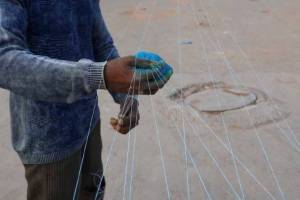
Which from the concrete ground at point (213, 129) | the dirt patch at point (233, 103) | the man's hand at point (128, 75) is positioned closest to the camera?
the man's hand at point (128, 75)

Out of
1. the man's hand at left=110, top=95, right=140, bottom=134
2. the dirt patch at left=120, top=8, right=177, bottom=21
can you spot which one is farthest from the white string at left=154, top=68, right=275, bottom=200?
the dirt patch at left=120, top=8, right=177, bottom=21

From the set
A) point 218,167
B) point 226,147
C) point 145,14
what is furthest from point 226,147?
point 145,14

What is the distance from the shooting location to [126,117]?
4.85 feet

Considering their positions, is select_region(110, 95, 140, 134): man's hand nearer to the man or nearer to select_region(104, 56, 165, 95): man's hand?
the man

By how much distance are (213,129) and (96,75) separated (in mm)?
2259

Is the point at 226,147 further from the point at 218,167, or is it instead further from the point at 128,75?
the point at 128,75

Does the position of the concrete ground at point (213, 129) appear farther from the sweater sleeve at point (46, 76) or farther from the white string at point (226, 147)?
the sweater sleeve at point (46, 76)

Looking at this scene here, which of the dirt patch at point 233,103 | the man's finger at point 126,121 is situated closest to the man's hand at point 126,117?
the man's finger at point 126,121

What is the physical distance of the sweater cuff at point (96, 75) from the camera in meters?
0.90

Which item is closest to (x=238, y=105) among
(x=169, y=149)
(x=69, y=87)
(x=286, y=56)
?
(x=169, y=149)

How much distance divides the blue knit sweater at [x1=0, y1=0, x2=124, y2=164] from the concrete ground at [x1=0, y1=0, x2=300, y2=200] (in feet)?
2.27

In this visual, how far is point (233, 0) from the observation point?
8.30 metres

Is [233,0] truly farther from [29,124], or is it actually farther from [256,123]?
[29,124]

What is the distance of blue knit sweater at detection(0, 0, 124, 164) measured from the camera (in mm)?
909
